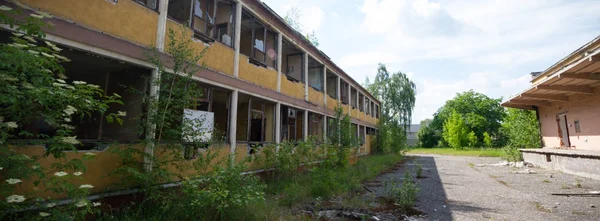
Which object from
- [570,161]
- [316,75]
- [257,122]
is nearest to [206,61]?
[257,122]

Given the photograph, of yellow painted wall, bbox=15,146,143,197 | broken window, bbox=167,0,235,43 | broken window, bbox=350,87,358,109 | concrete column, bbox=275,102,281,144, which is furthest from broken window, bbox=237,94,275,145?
broken window, bbox=350,87,358,109

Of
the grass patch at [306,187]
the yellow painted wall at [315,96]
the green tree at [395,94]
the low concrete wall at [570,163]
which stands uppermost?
the green tree at [395,94]

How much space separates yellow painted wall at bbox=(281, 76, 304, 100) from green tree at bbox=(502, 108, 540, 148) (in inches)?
602

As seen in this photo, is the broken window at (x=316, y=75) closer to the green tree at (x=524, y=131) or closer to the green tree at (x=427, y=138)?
the green tree at (x=524, y=131)

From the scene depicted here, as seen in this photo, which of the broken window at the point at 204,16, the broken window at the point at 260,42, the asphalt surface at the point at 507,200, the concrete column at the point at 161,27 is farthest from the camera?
the broken window at the point at 260,42

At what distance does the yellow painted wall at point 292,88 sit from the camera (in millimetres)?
11422

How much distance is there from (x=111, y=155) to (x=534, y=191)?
11.1 metres

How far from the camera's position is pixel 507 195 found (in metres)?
8.13

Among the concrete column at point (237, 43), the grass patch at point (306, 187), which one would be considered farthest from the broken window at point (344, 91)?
the concrete column at point (237, 43)

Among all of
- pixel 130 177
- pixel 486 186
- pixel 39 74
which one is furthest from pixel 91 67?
pixel 486 186

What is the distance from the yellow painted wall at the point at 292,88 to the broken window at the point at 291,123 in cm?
63

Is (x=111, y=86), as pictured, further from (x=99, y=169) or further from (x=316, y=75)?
(x=316, y=75)

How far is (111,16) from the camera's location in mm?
5309

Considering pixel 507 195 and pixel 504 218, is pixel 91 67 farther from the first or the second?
pixel 507 195
